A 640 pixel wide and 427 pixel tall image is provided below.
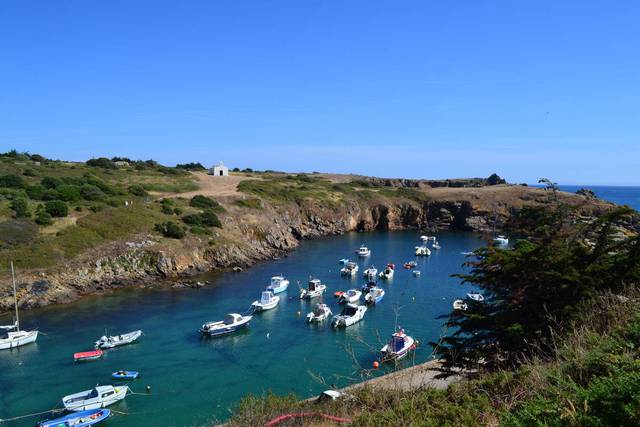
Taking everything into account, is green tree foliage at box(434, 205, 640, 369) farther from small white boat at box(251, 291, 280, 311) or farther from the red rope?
small white boat at box(251, 291, 280, 311)

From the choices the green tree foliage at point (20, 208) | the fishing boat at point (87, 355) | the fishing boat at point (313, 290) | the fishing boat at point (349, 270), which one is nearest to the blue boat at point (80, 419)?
the fishing boat at point (87, 355)

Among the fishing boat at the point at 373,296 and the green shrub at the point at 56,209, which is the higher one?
the green shrub at the point at 56,209

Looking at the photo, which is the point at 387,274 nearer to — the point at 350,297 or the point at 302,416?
the point at 350,297

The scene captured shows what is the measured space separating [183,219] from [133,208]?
19.7ft

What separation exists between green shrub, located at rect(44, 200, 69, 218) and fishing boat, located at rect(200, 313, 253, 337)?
2479 cm

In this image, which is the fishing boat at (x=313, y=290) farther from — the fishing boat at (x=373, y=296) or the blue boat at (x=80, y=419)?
the blue boat at (x=80, y=419)

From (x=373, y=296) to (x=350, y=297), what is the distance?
2.16 m

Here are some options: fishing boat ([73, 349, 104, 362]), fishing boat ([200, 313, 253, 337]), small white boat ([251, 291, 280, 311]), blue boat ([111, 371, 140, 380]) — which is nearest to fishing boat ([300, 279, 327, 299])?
small white boat ([251, 291, 280, 311])

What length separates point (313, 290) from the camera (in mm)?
42250

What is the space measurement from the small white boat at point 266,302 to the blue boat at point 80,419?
1712 centimetres

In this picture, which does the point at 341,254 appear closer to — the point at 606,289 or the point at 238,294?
the point at 238,294

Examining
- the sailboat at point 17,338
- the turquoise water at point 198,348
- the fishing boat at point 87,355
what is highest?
the sailboat at point 17,338

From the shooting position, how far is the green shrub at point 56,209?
153 ft

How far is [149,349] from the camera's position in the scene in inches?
1150
